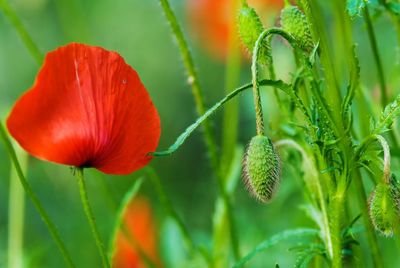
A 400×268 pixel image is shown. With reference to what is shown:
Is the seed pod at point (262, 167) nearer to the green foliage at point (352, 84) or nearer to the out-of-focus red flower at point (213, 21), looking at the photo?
the green foliage at point (352, 84)

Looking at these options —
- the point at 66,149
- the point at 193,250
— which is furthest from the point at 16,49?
the point at 66,149

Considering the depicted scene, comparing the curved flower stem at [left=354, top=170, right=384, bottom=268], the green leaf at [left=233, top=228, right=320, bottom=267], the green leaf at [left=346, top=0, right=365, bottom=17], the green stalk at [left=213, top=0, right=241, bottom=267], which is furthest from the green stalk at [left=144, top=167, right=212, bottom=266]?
the green leaf at [left=346, top=0, right=365, bottom=17]

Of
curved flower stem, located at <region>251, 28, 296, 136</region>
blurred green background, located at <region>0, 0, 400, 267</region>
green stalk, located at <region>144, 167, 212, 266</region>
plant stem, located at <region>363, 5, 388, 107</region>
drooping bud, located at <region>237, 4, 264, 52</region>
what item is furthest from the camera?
blurred green background, located at <region>0, 0, 400, 267</region>

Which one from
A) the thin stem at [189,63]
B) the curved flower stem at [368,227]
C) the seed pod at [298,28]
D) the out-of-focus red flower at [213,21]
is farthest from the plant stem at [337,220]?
the out-of-focus red flower at [213,21]

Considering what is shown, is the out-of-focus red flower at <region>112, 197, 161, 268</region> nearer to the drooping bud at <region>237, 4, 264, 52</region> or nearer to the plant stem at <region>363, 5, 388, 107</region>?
the plant stem at <region>363, 5, 388, 107</region>

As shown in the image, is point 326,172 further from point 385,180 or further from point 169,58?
point 169,58

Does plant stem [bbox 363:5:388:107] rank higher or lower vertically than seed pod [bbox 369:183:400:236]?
higher
